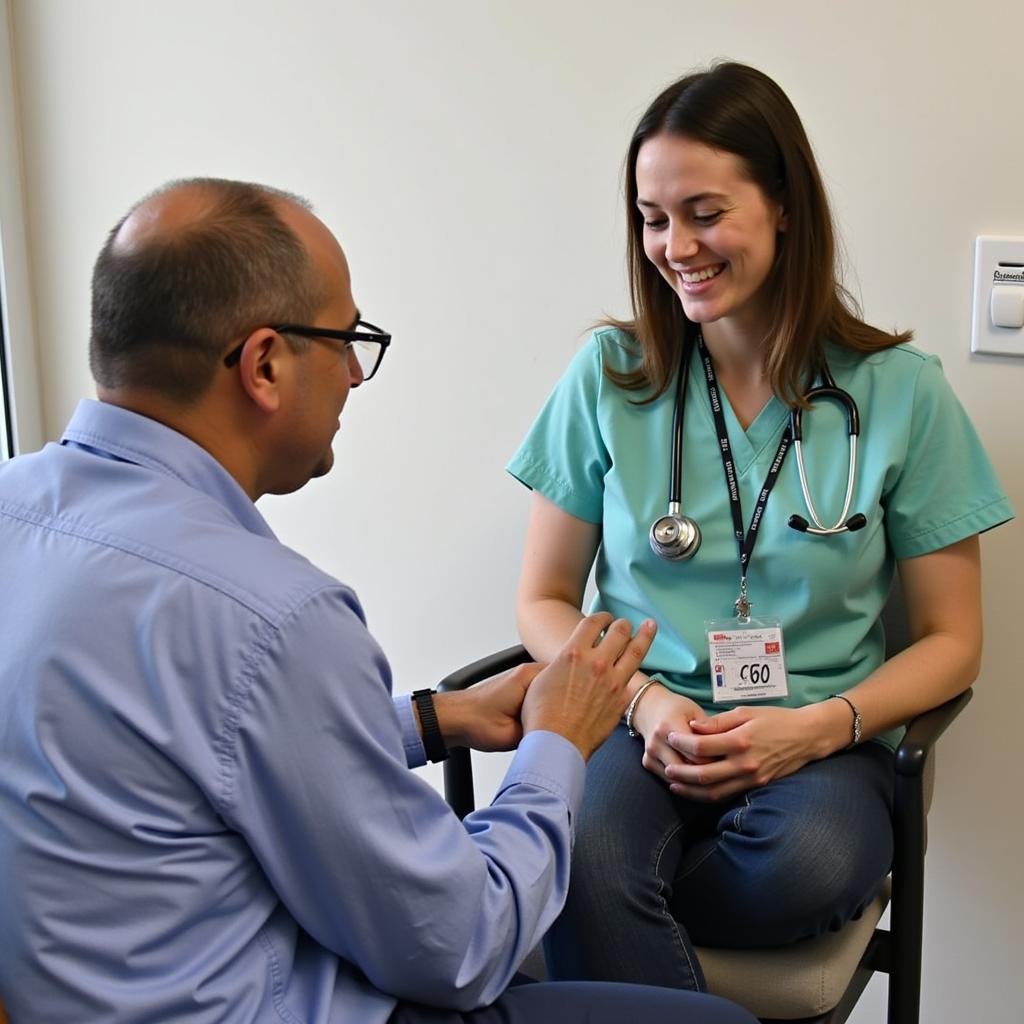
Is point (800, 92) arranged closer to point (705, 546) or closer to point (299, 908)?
point (705, 546)

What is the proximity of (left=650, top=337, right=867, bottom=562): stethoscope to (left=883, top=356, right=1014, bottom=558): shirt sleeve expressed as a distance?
72 mm

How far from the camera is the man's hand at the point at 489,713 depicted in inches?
53.5

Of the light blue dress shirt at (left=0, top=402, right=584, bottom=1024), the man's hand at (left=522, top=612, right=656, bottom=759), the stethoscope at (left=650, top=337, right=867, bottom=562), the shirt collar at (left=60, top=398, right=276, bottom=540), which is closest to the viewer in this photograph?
the light blue dress shirt at (left=0, top=402, right=584, bottom=1024)

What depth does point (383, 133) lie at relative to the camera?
213cm

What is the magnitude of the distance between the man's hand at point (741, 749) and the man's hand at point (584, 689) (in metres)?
0.26

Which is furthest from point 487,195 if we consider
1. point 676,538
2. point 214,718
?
point 214,718

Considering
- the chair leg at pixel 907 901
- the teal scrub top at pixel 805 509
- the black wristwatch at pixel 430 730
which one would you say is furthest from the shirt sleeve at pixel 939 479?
the black wristwatch at pixel 430 730

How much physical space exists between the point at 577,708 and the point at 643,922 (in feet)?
1.09

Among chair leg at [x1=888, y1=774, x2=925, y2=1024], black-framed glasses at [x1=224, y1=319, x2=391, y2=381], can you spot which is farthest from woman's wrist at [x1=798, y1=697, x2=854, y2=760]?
black-framed glasses at [x1=224, y1=319, x2=391, y2=381]

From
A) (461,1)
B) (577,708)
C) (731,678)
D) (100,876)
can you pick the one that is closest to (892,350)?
(731,678)

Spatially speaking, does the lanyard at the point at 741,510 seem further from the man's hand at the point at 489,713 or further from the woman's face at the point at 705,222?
the man's hand at the point at 489,713

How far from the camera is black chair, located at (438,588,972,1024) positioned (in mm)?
1459

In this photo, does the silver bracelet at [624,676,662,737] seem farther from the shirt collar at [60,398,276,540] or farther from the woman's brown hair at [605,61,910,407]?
the shirt collar at [60,398,276,540]

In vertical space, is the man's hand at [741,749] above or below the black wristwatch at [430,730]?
below
